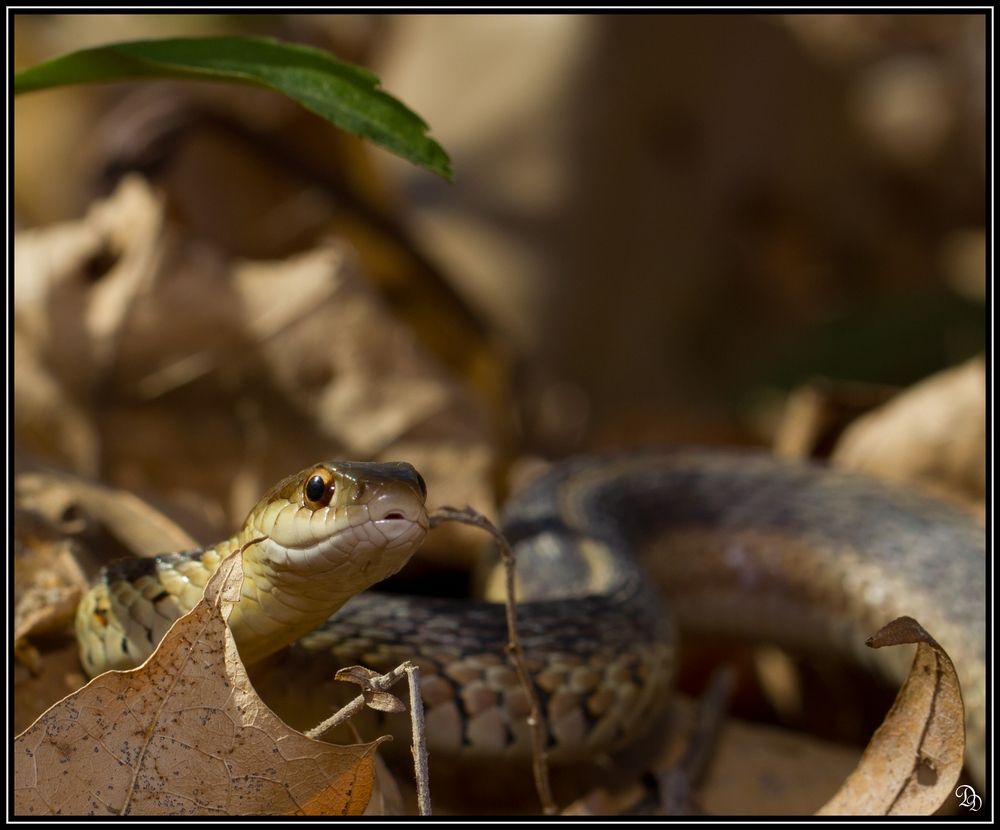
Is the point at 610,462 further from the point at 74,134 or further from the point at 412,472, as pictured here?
the point at 74,134

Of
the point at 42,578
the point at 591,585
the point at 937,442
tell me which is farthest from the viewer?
the point at 937,442

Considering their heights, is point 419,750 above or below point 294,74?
below

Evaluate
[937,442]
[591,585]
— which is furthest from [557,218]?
[591,585]

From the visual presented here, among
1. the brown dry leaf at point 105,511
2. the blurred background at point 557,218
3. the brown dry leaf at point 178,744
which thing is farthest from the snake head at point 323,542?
the blurred background at point 557,218

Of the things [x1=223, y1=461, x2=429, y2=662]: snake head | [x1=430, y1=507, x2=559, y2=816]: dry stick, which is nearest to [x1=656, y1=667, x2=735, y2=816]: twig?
[x1=430, y1=507, x2=559, y2=816]: dry stick

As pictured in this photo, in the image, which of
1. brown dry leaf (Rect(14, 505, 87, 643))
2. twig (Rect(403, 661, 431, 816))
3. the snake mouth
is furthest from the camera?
brown dry leaf (Rect(14, 505, 87, 643))

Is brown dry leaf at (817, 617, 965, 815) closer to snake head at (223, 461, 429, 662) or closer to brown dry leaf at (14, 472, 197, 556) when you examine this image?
snake head at (223, 461, 429, 662)

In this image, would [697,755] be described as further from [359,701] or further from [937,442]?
[937,442]
